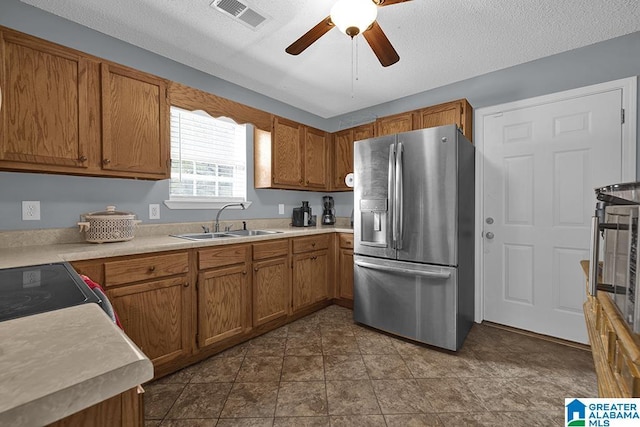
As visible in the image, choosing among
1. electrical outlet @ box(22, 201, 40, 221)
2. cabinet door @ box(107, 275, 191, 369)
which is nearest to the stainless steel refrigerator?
cabinet door @ box(107, 275, 191, 369)

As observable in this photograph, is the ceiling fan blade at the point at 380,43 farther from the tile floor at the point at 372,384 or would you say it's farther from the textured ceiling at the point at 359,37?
the tile floor at the point at 372,384

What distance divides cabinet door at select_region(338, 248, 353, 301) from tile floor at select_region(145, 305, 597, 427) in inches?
27.1

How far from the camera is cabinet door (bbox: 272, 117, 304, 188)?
10.3ft

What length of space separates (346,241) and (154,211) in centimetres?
193

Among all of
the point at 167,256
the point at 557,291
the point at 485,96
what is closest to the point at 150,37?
the point at 167,256

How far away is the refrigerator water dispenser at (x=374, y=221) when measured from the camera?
2549mm

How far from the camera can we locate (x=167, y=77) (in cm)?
249

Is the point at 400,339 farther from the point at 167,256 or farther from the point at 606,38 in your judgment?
the point at 606,38

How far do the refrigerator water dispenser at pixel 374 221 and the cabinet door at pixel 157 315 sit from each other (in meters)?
1.58

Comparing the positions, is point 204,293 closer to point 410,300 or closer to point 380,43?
point 410,300

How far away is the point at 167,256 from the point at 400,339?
2.05 m

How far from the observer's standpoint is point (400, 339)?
2.54 m

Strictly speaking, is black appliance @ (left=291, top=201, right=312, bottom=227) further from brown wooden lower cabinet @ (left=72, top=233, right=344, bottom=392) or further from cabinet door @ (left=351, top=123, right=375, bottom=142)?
cabinet door @ (left=351, top=123, right=375, bottom=142)

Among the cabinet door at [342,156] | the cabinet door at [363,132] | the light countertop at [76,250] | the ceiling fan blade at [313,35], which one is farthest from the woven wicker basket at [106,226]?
the cabinet door at [363,132]
